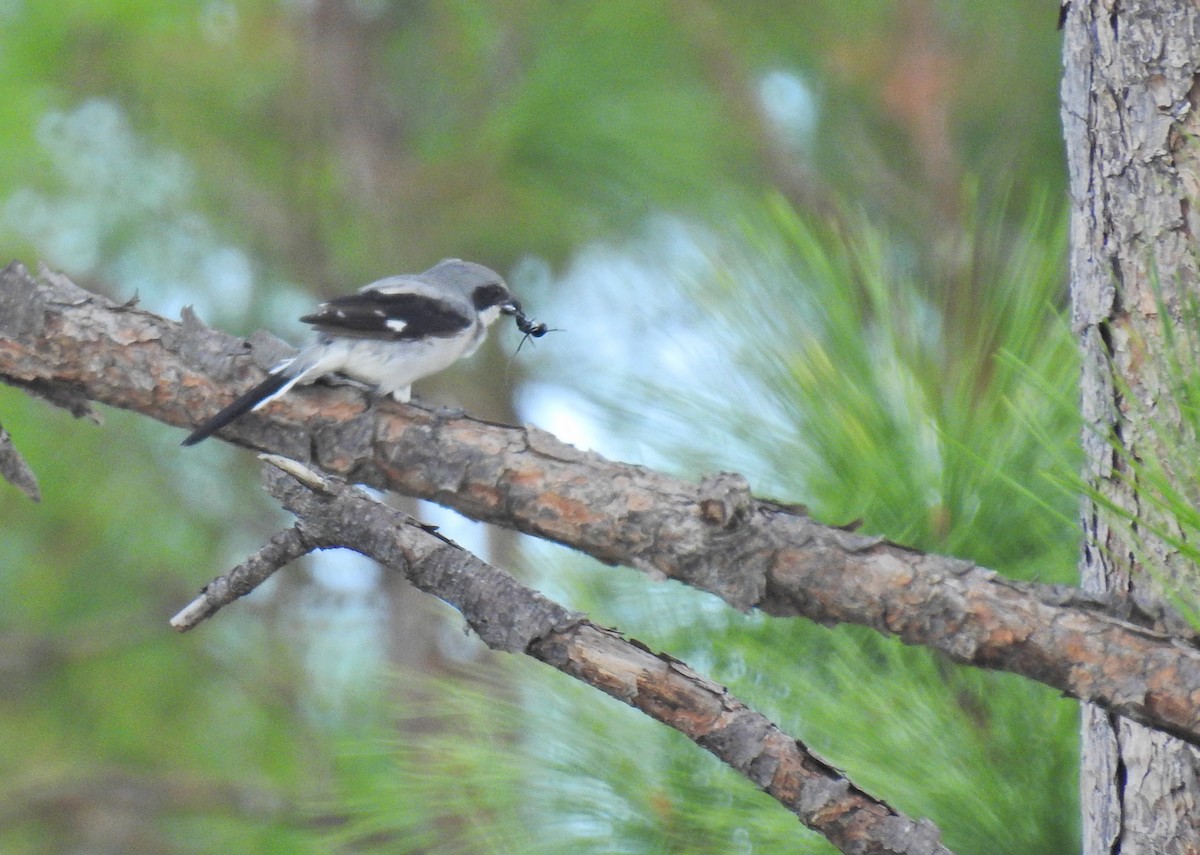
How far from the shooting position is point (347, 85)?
99.4 inches

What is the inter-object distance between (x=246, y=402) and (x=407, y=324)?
55 centimetres

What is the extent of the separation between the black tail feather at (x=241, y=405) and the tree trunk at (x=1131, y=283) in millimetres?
658

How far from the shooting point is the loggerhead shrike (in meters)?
1.53

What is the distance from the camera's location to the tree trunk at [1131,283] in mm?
884

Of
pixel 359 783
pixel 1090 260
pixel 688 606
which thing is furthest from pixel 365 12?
pixel 1090 260

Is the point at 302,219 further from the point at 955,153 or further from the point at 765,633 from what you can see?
the point at 765,633

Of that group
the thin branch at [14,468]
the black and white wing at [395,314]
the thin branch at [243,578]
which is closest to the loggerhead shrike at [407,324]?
the black and white wing at [395,314]

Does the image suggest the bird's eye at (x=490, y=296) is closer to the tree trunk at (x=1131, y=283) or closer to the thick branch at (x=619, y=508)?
the thick branch at (x=619, y=508)

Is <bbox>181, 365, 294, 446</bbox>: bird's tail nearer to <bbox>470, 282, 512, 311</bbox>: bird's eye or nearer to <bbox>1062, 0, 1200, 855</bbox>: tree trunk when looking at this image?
<bbox>1062, 0, 1200, 855</bbox>: tree trunk

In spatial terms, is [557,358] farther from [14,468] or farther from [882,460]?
[14,468]

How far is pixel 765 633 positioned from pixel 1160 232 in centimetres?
55

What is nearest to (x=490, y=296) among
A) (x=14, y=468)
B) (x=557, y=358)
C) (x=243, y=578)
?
(x=557, y=358)

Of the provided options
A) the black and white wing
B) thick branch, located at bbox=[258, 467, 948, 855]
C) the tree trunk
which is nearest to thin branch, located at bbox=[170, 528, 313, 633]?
thick branch, located at bbox=[258, 467, 948, 855]

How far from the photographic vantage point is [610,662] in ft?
2.58
